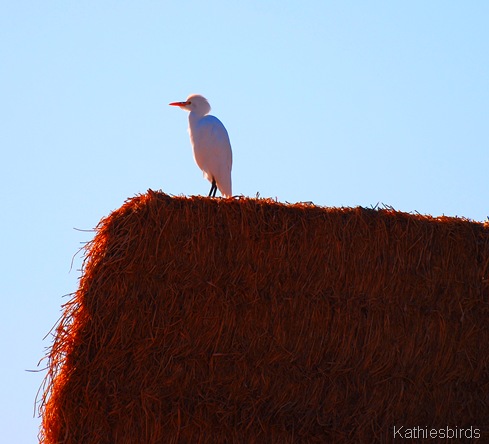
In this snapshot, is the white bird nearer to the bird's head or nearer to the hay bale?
the bird's head

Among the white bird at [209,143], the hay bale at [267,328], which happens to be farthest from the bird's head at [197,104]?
the hay bale at [267,328]

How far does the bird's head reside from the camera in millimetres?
8805

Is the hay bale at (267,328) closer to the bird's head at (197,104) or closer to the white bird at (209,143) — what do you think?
the white bird at (209,143)

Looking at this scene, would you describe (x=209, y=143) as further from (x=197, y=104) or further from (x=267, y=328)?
(x=267, y=328)

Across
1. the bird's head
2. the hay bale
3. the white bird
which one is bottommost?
the hay bale

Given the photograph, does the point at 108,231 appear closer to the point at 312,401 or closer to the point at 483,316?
the point at 312,401

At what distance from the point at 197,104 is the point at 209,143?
461mm

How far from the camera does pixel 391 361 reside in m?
5.45

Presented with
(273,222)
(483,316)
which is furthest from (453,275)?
(273,222)

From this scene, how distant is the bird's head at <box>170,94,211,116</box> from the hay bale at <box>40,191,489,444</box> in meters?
3.44

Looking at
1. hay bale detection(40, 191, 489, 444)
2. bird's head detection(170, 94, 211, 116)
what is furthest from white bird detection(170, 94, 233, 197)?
hay bale detection(40, 191, 489, 444)

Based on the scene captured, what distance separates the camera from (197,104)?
28.9 feet

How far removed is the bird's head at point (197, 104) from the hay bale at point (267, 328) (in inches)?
135

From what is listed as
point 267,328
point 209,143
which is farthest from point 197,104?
point 267,328
